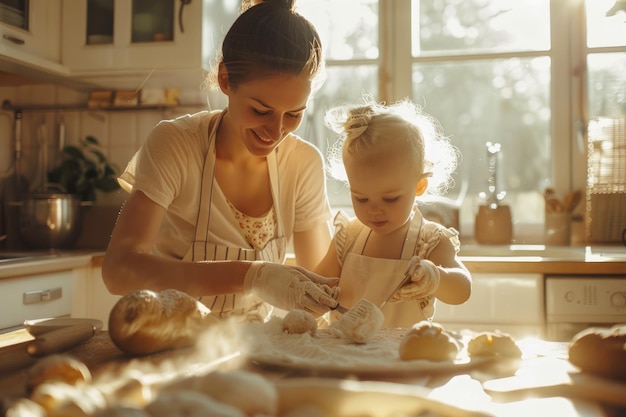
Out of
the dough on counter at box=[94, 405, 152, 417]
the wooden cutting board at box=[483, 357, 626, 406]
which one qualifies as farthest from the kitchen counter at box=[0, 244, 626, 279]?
the dough on counter at box=[94, 405, 152, 417]

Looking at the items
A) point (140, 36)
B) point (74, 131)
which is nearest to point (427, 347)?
point (140, 36)

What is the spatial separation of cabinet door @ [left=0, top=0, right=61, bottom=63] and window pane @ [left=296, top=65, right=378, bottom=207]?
1070 mm

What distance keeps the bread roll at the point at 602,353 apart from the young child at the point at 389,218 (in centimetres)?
48

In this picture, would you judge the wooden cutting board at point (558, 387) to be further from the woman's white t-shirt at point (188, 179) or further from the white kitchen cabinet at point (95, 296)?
the white kitchen cabinet at point (95, 296)

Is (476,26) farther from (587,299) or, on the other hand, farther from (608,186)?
(587,299)

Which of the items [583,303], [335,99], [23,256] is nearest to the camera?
[583,303]

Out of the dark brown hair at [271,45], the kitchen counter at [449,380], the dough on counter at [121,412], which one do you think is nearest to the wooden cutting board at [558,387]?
the kitchen counter at [449,380]

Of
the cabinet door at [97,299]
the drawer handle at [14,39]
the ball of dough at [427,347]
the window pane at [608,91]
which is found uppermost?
the drawer handle at [14,39]

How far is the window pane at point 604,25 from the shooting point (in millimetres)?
2713

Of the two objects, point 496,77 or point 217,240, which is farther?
point 496,77

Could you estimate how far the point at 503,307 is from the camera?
6.57 ft

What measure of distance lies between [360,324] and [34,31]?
2.23m

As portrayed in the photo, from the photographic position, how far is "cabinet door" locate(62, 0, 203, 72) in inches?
102

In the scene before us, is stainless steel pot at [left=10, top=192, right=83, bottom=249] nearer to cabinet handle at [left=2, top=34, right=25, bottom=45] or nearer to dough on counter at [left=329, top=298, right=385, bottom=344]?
cabinet handle at [left=2, top=34, right=25, bottom=45]
